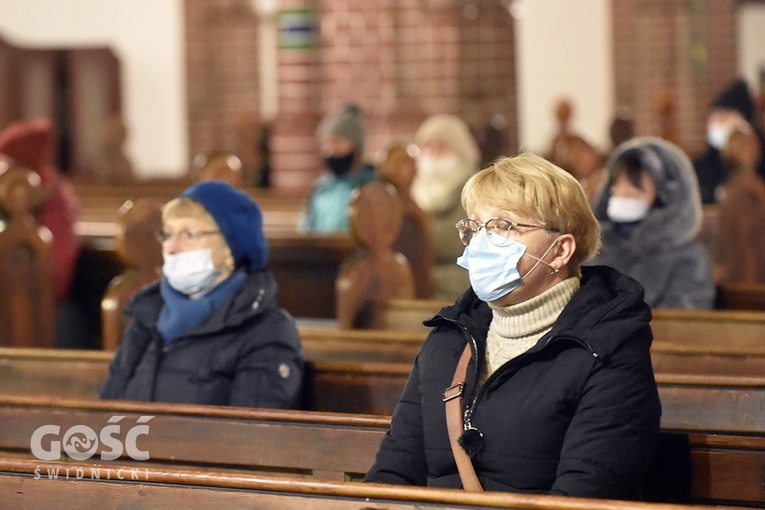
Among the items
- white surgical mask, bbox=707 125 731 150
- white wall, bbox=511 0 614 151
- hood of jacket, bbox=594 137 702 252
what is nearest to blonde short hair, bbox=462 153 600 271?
hood of jacket, bbox=594 137 702 252

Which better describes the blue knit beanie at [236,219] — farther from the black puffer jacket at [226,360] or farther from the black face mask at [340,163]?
the black face mask at [340,163]

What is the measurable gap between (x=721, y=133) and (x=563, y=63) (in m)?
6.76

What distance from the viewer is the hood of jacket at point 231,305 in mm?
3162

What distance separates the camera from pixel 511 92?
8656 mm

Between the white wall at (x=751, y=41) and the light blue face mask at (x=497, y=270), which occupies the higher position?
the white wall at (x=751, y=41)

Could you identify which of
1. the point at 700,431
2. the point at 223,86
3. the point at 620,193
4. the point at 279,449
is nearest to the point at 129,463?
the point at 279,449

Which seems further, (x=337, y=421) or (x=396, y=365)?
(x=396, y=365)

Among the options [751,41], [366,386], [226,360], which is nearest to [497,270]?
[366,386]

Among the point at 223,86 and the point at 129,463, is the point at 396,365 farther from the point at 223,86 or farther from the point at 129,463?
the point at 223,86

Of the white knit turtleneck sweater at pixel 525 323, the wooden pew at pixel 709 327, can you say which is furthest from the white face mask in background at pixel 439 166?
the white knit turtleneck sweater at pixel 525 323

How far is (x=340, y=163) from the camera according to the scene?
19.8 feet

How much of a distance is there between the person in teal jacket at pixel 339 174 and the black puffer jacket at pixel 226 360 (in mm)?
2597

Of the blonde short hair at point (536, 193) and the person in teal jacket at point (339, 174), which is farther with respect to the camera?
the person in teal jacket at point (339, 174)

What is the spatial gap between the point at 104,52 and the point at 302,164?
5943 millimetres
